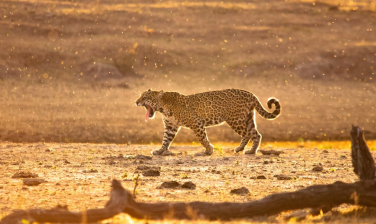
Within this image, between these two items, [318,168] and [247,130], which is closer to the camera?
[318,168]

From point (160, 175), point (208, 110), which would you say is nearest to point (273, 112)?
point (208, 110)

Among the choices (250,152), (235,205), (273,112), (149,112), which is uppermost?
(149,112)

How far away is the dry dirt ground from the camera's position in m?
11.0

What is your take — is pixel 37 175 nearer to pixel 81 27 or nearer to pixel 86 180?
pixel 86 180

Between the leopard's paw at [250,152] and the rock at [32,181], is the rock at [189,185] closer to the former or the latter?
the rock at [32,181]

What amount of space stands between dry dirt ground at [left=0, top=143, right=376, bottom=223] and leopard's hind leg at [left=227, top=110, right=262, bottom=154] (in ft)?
1.01

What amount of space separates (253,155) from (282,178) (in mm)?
3901

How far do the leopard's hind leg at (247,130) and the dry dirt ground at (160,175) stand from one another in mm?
309

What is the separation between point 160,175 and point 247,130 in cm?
434

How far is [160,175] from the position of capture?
14086mm

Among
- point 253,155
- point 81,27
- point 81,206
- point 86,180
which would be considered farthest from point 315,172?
point 81,27

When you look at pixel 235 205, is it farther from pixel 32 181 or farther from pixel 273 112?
pixel 273 112

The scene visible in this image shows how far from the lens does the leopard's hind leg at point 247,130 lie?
58.0ft

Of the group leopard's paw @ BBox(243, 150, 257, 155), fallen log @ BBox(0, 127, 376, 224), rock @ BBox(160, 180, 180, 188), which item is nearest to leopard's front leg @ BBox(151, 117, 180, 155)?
leopard's paw @ BBox(243, 150, 257, 155)
